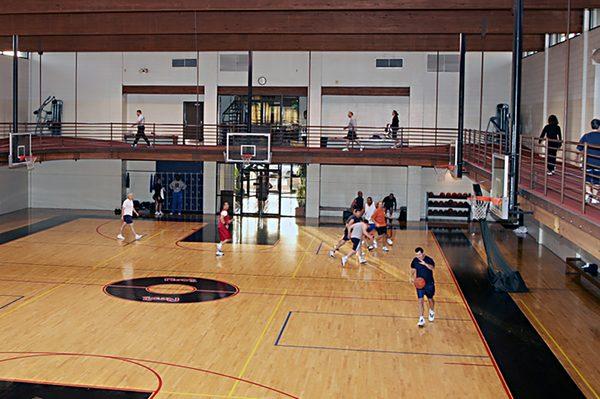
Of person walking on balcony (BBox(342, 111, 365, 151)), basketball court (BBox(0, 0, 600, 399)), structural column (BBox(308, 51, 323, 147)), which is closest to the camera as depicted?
basketball court (BBox(0, 0, 600, 399))

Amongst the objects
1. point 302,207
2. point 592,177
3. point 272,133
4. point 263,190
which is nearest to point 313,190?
point 302,207

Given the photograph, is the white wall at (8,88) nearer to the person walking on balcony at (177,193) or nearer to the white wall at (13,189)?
the white wall at (13,189)

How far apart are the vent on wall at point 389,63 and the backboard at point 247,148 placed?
328 inches

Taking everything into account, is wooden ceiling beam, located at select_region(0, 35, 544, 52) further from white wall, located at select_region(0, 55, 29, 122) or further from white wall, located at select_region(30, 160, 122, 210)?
white wall, located at select_region(30, 160, 122, 210)

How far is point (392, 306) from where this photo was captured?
19.5 m

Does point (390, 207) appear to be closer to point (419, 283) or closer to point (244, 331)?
point (419, 283)

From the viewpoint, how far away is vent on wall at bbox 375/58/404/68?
1479 inches

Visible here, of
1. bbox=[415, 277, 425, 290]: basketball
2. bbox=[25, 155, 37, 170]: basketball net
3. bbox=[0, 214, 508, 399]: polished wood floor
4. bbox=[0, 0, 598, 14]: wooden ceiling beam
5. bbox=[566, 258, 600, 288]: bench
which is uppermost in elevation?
bbox=[0, 0, 598, 14]: wooden ceiling beam

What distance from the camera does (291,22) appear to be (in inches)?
993

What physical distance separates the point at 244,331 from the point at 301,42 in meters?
15.7

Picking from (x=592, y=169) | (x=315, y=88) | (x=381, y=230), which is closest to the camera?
(x=592, y=169)

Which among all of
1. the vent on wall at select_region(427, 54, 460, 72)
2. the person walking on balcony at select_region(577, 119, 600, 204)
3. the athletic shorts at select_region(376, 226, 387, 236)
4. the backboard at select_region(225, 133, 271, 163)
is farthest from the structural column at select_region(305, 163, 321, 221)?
the person walking on balcony at select_region(577, 119, 600, 204)

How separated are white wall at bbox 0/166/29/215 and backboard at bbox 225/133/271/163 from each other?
497 inches

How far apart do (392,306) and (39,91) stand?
26.4m
